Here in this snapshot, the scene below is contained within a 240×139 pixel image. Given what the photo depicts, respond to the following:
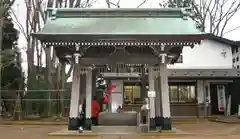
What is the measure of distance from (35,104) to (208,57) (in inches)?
566

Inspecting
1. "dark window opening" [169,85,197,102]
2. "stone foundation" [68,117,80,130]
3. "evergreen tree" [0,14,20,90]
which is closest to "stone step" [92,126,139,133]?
"stone foundation" [68,117,80,130]

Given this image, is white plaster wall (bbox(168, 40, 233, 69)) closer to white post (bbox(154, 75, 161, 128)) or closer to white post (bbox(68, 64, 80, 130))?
white post (bbox(154, 75, 161, 128))

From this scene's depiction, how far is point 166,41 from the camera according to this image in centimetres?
1516

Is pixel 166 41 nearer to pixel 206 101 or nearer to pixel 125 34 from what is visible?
pixel 125 34

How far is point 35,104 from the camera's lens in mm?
29906

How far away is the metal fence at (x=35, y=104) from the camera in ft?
93.6

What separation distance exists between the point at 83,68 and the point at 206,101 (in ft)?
46.0

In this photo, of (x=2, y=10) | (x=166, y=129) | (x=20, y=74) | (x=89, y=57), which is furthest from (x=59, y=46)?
(x=20, y=74)

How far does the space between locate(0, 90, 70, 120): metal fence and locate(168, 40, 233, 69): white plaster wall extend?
929cm

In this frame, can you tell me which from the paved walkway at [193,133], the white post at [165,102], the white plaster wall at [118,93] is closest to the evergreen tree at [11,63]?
the white plaster wall at [118,93]

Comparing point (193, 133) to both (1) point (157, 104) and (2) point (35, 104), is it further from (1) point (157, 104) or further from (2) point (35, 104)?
(2) point (35, 104)

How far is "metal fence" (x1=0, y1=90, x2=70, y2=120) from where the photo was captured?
28516mm

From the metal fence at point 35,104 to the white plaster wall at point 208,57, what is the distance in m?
9.29

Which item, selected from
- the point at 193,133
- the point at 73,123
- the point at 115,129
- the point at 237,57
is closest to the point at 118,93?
the point at 115,129
